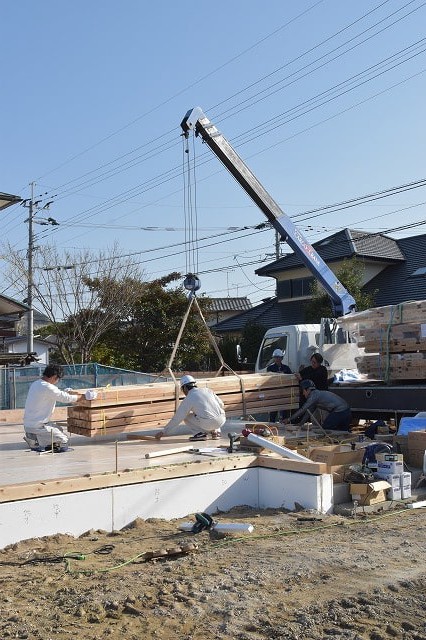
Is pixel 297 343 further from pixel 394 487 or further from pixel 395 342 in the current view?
pixel 394 487

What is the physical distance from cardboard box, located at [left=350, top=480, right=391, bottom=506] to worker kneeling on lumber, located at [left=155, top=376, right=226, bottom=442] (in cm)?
309

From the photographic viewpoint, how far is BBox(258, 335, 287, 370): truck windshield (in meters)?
17.9

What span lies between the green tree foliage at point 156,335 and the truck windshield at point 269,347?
14.3 metres

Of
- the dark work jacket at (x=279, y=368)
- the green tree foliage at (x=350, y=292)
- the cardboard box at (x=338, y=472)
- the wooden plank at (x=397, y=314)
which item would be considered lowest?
the cardboard box at (x=338, y=472)

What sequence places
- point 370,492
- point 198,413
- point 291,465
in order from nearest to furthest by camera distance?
point 370,492, point 291,465, point 198,413

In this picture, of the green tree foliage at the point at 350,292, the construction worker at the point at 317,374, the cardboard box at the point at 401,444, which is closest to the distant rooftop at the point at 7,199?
the construction worker at the point at 317,374

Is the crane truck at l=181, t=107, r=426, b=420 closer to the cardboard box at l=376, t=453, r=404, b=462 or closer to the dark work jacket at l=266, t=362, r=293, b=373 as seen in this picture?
the dark work jacket at l=266, t=362, r=293, b=373

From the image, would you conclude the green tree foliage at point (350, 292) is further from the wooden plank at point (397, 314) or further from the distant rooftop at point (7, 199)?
the distant rooftop at point (7, 199)

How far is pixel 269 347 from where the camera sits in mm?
18250

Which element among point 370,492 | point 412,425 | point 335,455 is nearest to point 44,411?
point 335,455

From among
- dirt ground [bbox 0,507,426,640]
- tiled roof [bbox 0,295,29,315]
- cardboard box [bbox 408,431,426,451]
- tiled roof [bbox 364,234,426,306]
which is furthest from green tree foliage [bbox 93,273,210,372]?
dirt ground [bbox 0,507,426,640]

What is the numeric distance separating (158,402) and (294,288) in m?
24.2

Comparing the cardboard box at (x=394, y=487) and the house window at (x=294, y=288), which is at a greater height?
the house window at (x=294, y=288)

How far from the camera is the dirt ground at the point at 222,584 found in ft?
17.0
